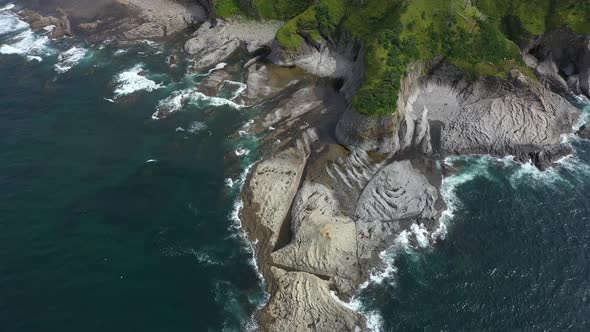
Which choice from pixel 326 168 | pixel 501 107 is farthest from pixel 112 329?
pixel 501 107

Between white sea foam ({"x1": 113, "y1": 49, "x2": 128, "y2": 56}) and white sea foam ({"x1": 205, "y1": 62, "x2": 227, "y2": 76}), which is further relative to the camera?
white sea foam ({"x1": 113, "y1": 49, "x2": 128, "y2": 56})

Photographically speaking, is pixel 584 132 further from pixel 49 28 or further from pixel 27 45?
pixel 49 28

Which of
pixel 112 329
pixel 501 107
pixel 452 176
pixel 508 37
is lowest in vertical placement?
pixel 112 329

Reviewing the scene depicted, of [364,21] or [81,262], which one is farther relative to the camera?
[364,21]

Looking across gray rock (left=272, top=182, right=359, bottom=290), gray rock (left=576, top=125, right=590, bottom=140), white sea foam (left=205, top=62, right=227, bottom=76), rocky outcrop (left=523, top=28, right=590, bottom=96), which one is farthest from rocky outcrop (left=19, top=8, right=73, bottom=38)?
gray rock (left=576, top=125, right=590, bottom=140)

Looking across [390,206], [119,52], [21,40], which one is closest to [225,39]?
[119,52]

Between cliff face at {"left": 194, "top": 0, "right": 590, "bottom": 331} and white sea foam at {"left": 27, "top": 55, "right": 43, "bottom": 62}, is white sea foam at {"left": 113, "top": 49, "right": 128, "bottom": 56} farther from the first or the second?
cliff face at {"left": 194, "top": 0, "right": 590, "bottom": 331}

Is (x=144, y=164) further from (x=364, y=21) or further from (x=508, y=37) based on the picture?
(x=508, y=37)
